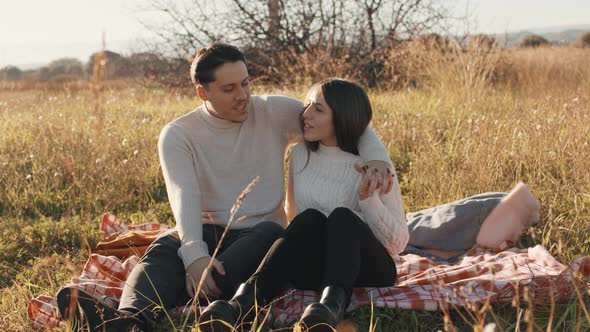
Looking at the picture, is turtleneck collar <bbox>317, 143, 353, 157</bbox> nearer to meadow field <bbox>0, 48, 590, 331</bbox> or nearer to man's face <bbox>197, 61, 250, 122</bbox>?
man's face <bbox>197, 61, 250, 122</bbox>

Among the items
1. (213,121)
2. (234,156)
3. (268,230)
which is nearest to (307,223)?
(268,230)

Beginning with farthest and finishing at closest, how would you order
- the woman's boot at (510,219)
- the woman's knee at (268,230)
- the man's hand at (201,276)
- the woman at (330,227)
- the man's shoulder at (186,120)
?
the woman's boot at (510,219) → the man's shoulder at (186,120) → the woman's knee at (268,230) → the man's hand at (201,276) → the woman at (330,227)

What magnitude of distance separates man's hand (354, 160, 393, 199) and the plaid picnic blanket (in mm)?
474

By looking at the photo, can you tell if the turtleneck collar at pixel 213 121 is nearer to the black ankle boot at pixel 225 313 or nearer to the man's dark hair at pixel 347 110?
the man's dark hair at pixel 347 110

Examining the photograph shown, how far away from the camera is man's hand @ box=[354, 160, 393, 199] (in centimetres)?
301

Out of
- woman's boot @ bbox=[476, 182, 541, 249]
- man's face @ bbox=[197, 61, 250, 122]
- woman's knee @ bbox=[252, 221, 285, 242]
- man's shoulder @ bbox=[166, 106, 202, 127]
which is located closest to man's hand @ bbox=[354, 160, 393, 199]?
woman's knee @ bbox=[252, 221, 285, 242]

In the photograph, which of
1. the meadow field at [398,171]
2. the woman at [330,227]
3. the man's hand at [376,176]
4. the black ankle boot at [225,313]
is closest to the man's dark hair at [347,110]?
the woman at [330,227]

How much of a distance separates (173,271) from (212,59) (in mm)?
1061

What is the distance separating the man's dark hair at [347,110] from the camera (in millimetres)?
3240

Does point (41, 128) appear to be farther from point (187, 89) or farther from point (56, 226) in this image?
point (187, 89)

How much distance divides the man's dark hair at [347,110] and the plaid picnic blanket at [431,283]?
2.34ft

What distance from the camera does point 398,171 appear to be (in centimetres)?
557

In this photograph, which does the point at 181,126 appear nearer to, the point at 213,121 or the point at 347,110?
the point at 213,121

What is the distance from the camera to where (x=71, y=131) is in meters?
6.21
